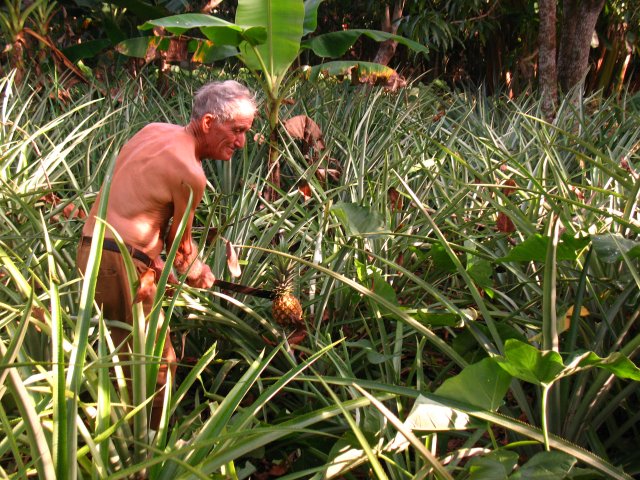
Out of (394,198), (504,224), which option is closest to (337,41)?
(394,198)

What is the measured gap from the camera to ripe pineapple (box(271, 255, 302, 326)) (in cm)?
245

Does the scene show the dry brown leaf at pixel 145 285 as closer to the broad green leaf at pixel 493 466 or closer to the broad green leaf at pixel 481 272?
the broad green leaf at pixel 493 466

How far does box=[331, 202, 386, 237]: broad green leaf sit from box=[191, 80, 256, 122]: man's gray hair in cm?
52

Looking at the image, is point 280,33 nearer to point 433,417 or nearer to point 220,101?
point 220,101

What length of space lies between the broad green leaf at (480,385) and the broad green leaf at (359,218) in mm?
1032

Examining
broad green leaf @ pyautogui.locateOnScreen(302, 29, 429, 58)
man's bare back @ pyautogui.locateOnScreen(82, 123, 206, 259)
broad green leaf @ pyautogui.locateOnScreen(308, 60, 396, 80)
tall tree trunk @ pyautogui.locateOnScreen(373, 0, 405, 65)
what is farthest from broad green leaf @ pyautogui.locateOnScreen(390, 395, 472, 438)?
tall tree trunk @ pyautogui.locateOnScreen(373, 0, 405, 65)

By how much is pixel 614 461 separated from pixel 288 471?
99cm

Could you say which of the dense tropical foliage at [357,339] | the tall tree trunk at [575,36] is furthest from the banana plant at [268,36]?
the tall tree trunk at [575,36]

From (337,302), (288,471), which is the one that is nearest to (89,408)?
(288,471)

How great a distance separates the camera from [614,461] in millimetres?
2146

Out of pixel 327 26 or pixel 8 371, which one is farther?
pixel 327 26

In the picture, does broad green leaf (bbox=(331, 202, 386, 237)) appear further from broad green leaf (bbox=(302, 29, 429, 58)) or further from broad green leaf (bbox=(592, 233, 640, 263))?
broad green leaf (bbox=(302, 29, 429, 58))

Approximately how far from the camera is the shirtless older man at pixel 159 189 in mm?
2447

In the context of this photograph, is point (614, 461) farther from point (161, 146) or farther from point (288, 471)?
point (161, 146)
